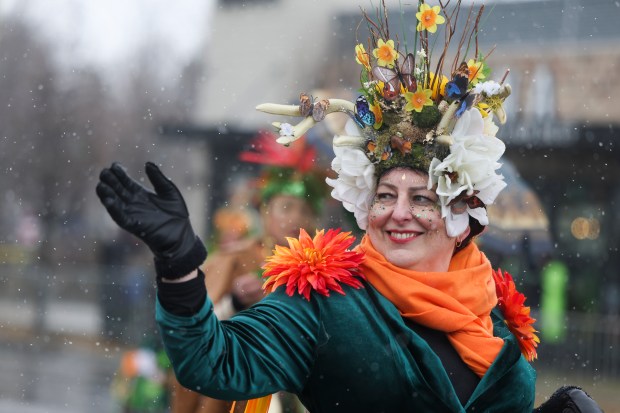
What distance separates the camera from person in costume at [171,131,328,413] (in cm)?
556

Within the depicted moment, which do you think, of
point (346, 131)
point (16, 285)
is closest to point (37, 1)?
point (16, 285)

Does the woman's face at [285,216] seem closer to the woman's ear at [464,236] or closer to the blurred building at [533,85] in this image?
the woman's ear at [464,236]

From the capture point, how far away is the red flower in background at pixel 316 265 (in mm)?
3195

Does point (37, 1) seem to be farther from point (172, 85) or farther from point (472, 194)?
point (472, 194)

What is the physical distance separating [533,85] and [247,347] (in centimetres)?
1906

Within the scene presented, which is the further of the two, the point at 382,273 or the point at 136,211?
the point at 382,273

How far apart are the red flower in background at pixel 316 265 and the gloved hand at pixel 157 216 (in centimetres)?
52

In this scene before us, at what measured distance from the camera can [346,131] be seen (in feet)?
11.6

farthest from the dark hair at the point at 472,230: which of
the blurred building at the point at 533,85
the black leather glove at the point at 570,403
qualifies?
the blurred building at the point at 533,85

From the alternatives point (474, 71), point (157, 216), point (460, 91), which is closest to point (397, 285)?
point (460, 91)

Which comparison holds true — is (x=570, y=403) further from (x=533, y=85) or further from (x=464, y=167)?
(x=533, y=85)

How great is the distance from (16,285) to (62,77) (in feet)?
41.8

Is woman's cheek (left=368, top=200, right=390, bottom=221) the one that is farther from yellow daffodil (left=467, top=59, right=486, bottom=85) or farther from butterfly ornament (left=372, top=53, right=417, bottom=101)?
yellow daffodil (left=467, top=59, right=486, bottom=85)

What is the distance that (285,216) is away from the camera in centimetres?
583
